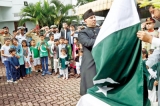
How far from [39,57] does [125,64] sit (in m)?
5.86

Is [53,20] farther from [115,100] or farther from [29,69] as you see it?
[115,100]

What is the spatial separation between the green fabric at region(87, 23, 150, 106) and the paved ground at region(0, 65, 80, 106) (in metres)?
2.95

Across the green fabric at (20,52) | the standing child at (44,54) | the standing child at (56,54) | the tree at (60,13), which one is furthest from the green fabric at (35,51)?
the tree at (60,13)

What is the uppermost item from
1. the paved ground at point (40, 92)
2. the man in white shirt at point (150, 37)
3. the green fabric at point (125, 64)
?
the man in white shirt at point (150, 37)

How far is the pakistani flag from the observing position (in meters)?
1.33

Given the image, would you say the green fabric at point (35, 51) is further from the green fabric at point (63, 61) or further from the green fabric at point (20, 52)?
the green fabric at point (63, 61)

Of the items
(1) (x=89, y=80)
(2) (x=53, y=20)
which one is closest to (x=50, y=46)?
(1) (x=89, y=80)

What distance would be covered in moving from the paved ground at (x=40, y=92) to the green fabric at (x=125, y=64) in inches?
116

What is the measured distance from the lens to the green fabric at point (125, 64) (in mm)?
1334

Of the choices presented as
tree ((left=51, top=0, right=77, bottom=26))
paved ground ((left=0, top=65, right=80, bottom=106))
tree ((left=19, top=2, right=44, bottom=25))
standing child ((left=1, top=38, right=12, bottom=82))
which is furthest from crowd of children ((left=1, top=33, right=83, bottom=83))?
tree ((left=51, top=0, right=77, bottom=26))

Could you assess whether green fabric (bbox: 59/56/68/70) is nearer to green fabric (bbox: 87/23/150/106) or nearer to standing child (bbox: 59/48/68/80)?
standing child (bbox: 59/48/68/80)

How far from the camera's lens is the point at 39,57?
22.7ft

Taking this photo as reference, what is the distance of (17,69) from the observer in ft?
20.3

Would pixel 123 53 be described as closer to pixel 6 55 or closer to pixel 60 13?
pixel 6 55
